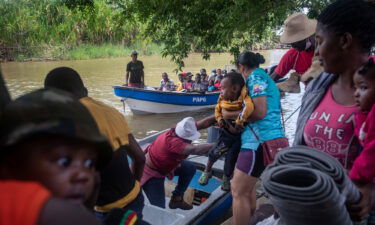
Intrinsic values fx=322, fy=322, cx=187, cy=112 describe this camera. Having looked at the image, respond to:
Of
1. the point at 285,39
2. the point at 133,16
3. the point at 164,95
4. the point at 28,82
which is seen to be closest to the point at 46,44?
the point at 28,82

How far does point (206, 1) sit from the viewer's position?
13.9 ft

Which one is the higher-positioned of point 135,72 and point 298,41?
point 298,41

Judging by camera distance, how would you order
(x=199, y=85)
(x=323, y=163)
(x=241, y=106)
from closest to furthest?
(x=323, y=163) < (x=241, y=106) < (x=199, y=85)

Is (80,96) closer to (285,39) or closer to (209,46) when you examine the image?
(285,39)

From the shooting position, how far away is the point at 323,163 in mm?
1142

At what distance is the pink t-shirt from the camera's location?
1.38m

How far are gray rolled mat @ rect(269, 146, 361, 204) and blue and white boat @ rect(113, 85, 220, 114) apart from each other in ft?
31.1

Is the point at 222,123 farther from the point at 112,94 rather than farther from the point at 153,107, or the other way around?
the point at 112,94

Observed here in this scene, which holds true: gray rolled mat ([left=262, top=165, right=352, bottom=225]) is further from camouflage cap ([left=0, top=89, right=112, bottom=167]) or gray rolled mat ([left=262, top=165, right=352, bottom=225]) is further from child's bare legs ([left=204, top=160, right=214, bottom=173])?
child's bare legs ([left=204, top=160, right=214, bottom=173])

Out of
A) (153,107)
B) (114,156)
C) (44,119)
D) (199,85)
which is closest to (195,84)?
(199,85)

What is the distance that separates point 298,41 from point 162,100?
8201mm

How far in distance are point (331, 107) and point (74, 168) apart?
1.17 metres

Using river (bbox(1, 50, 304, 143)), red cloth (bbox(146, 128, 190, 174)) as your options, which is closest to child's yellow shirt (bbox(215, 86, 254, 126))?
red cloth (bbox(146, 128, 190, 174))

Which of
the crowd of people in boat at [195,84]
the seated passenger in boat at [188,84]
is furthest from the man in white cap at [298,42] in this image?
the seated passenger in boat at [188,84]
